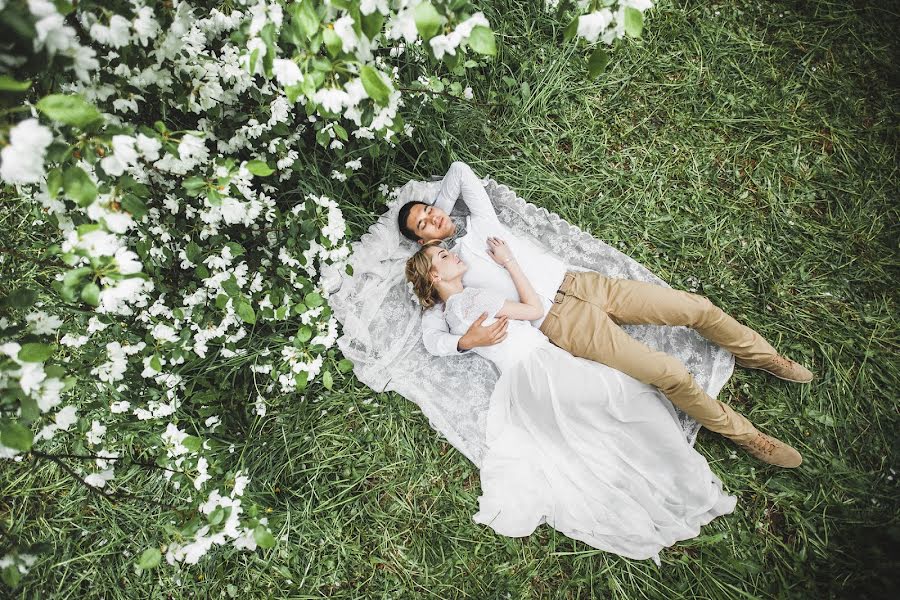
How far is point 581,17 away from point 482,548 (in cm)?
287

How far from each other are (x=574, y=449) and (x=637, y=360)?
2.18 ft

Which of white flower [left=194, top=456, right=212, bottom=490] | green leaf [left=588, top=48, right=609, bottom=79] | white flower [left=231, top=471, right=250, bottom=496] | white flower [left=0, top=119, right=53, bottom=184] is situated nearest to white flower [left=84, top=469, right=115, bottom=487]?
white flower [left=194, top=456, right=212, bottom=490]

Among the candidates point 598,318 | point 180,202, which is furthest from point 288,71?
point 598,318

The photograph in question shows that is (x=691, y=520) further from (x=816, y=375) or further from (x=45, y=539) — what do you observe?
(x=45, y=539)

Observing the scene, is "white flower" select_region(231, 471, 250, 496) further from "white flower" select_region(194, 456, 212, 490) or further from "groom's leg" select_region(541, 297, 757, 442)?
"groom's leg" select_region(541, 297, 757, 442)

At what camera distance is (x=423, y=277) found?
332cm

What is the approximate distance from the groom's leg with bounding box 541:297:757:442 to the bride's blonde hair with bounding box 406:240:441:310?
31.1 inches

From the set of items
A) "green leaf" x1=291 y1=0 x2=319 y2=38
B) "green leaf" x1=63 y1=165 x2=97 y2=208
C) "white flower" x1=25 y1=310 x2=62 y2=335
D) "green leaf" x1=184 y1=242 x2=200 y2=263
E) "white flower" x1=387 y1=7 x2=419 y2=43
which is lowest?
"white flower" x1=25 y1=310 x2=62 y2=335

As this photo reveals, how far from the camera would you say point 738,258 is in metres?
3.54

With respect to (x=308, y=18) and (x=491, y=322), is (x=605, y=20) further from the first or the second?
(x=491, y=322)

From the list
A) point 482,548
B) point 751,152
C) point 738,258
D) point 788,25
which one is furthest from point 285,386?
point 788,25

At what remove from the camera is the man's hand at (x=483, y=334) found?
3.08 m

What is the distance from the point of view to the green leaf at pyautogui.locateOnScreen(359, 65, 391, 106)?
4.28 ft

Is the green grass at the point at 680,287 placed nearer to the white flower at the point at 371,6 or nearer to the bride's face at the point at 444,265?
the bride's face at the point at 444,265
